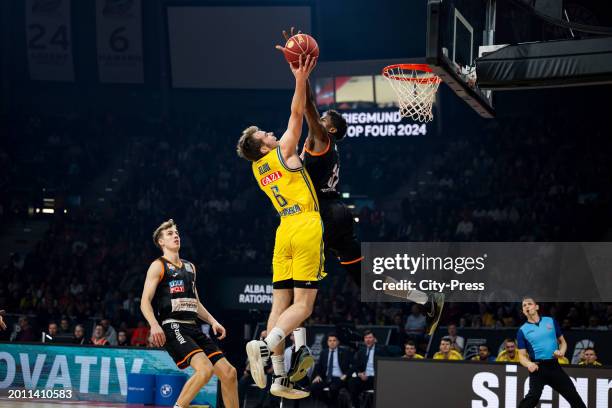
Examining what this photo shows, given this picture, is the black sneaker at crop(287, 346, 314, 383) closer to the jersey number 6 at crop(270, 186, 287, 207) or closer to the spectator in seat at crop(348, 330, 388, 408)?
the jersey number 6 at crop(270, 186, 287, 207)

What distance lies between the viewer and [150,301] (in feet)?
30.5

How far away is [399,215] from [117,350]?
43.7 feet

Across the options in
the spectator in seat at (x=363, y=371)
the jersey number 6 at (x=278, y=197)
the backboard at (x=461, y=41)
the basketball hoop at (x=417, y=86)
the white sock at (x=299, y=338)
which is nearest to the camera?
the jersey number 6 at (x=278, y=197)

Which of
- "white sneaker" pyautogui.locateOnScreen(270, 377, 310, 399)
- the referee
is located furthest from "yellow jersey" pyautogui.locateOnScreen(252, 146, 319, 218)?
the referee

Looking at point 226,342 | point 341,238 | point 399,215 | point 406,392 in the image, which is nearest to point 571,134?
point 399,215

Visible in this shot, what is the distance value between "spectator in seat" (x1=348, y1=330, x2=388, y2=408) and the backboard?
5797mm

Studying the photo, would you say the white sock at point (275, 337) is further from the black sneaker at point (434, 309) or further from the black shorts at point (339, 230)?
the black sneaker at point (434, 309)

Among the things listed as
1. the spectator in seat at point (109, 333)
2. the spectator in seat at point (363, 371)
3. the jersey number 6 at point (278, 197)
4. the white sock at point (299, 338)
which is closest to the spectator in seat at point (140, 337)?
the spectator in seat at point (109, 333)

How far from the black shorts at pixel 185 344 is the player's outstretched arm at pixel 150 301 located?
14.2 inches

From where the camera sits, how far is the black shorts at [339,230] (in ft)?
26.0

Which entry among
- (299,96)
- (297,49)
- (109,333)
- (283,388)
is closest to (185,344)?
(283,388)

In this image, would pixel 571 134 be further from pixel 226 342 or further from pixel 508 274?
pixel 226 342

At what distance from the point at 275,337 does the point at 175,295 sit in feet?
Answer: 9.16

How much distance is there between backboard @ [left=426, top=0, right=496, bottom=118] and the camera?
8305 millimetres
